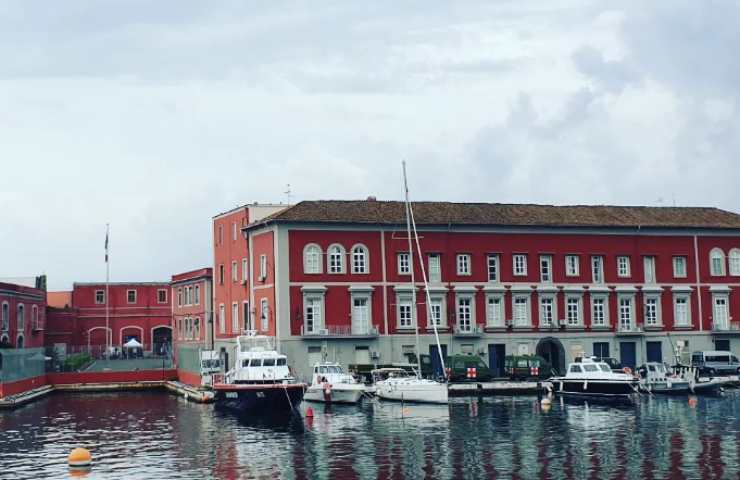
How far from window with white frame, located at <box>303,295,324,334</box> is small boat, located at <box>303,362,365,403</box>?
25.4ft

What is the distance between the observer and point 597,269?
256 ft

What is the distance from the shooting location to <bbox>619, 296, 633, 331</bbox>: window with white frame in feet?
255

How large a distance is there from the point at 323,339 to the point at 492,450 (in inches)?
1238

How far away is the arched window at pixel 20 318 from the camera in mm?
90250

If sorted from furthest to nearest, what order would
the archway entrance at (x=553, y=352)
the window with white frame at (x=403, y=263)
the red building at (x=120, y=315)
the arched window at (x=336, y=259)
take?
1. the red building at (x=120, y=315)
2. the archway entrance at (x=553, y=352)
3. the window with white frame at (x=403, y=263)
4. the arched window at (x=336, y=259)

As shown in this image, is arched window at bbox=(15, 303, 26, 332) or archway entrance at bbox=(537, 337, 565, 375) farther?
arched window at bbox=(15, 303, 26, 332)

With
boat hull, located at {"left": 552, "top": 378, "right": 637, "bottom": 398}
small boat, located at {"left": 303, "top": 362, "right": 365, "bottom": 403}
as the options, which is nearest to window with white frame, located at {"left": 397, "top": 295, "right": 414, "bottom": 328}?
small boat, located at {"left": 303, "top": 362, "right": 365, "bottom": 403}

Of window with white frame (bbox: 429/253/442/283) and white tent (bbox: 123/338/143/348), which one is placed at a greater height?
window with white frame (bbox: 429/253/442/283)

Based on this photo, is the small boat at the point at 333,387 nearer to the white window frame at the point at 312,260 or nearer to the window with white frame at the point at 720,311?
the white window frame at the point at 312,260

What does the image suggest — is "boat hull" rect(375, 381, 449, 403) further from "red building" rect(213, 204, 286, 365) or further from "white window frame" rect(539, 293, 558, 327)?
"white window frame" rect(539, 293, 558, 327)

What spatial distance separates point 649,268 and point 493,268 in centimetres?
1359

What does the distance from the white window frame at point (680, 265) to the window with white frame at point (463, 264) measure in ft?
58.9

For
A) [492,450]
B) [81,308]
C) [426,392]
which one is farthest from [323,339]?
[81,308]

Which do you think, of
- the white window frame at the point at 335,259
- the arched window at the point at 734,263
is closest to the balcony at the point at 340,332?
the white window frame at the point at 335,259
